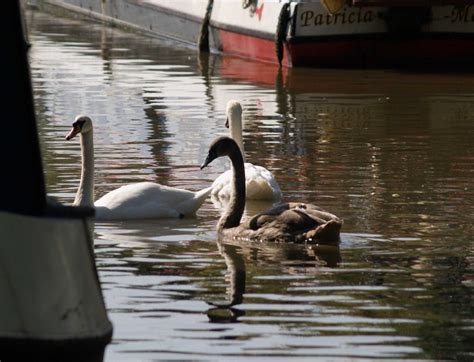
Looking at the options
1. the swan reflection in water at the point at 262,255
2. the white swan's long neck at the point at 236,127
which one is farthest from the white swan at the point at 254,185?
the swan reflection in water at the point at 262,255

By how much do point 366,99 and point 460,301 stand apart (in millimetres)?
14758

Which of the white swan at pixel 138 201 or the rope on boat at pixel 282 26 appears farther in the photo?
the rope on boat at pixel 282 26

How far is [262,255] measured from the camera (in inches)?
465

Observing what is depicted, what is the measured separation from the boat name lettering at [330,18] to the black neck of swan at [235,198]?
666 inches

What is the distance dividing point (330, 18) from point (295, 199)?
15.8 metres

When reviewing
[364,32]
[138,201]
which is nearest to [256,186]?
[138,201]

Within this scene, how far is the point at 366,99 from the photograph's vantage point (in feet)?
80.5

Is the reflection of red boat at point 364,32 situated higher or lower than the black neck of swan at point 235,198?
lower

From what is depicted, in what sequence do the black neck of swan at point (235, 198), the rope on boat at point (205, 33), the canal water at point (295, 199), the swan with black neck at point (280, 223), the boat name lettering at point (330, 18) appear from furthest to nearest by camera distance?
the rope on boat at point (205, 33), the boat name lettering at point (330, 18), the black neck of swan at point (235, 198), the swan with black neck at point (280, 223), the canal water at point (295, 199)

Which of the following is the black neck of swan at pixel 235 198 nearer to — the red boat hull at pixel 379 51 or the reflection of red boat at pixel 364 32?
the reflection of red boat at pixel 364 32

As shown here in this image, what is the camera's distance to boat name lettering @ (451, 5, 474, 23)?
30312 mm

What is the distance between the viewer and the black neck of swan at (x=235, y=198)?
41.8 feet

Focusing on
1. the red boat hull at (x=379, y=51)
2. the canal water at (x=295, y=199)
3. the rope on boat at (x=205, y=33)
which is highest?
the canal water at (x=295, y=199)

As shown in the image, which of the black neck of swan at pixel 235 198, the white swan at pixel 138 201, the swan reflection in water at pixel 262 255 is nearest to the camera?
the swan reflection in water at pixel 262 255
